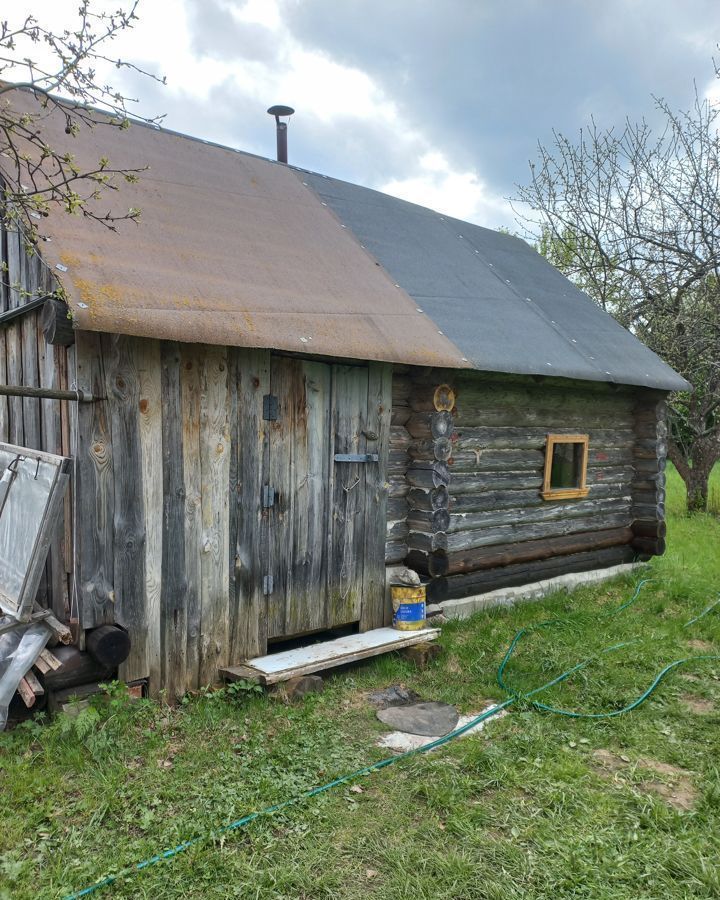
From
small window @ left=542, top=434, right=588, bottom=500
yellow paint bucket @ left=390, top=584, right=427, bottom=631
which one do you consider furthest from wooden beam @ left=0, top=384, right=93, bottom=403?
small window @ left=542, top=434, right=588, bottom=500

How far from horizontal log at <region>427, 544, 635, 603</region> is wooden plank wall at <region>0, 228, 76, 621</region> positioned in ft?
11.0

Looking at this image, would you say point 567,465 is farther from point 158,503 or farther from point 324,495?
point 158,503

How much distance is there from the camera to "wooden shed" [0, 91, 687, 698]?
4516mm

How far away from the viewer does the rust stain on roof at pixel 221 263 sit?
14.4 feet

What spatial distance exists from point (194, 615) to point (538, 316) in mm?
5369

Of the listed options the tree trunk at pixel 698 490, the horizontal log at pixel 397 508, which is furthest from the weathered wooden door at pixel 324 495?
the tree trunk at pixel 698 490

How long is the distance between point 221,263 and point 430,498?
282 centimetres

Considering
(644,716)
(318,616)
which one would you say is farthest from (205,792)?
(644,716)

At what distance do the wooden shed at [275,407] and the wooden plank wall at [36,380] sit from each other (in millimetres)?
24

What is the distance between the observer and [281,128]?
8.74 metres

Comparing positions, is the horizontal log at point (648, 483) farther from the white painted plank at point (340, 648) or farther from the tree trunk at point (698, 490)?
the tree trunk at point (698, 490)

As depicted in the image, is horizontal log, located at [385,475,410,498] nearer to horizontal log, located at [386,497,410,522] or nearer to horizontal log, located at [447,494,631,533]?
horizontal log, located at [386,497,410,522]

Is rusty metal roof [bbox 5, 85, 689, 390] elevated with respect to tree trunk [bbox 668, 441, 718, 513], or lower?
elevated

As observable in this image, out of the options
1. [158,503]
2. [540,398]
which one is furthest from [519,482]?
[158,503]
